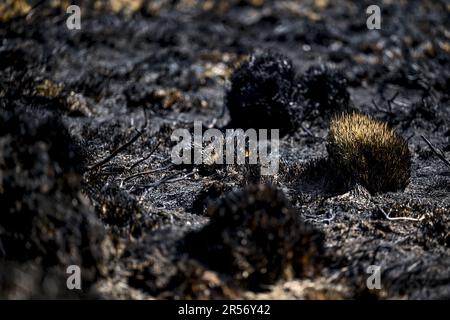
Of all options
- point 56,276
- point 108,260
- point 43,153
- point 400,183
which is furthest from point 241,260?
point 400,183

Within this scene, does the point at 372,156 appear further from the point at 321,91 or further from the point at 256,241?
the point at 321,91

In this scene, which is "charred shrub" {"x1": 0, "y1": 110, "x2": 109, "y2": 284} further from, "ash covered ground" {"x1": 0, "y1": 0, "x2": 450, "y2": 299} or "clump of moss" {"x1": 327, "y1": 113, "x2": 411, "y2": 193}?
"clump of moss" {"x1": 327, "y1": 113, "x2": 411, "y2": 193}

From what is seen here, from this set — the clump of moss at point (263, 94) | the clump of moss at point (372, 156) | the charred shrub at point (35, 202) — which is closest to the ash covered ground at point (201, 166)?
the charred shrub at point (35, 202)

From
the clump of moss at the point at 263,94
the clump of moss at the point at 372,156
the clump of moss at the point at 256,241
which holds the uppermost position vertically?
the clump of moss at the point at 263,94

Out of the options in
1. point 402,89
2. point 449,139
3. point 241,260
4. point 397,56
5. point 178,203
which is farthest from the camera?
point 397,56

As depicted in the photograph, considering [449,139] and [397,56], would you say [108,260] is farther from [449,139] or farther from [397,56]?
[397,56]

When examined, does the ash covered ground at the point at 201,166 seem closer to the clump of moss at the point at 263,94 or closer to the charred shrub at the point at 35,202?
the charred shrub at the point at 35,202
